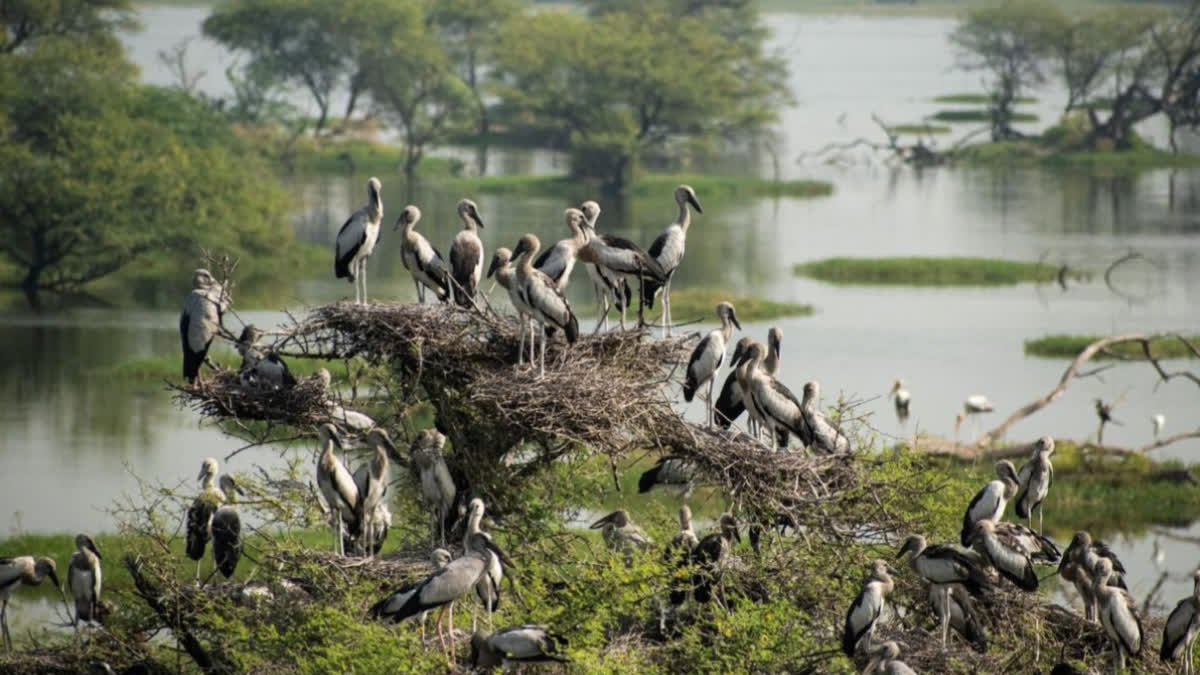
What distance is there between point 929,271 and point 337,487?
39424 millimetres

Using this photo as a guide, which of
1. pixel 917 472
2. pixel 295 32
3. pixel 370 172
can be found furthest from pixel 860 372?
pixel 295 32

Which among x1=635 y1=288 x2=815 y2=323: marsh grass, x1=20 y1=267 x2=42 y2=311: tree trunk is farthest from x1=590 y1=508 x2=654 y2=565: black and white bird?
x1=20 y1=267 x2=42 y2=311: tree trunk

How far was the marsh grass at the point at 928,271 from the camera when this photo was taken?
53469mm

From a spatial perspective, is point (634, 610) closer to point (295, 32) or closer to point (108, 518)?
point (108, 518)

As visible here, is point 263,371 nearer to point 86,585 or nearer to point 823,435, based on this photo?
point 86,585

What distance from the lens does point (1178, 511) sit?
28047 millimetres

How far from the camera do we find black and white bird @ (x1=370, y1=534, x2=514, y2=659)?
14.9m

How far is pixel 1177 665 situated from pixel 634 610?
463cm

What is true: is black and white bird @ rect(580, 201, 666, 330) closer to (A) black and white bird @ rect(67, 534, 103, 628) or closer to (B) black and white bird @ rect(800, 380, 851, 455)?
(B) black and white bird @ rect(800, 380, 851, 455)

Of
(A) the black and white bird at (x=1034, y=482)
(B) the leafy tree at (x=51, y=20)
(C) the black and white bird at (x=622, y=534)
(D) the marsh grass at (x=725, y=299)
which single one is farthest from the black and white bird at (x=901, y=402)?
(B) the leafy tree at (x=51, y=20)

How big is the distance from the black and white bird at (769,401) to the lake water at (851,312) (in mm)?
1682

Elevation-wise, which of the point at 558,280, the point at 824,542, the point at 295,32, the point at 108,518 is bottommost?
the point at 108,518

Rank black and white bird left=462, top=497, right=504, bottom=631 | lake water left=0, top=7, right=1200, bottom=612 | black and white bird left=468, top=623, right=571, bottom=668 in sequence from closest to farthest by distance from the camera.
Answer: black and white bird left=468, top=623, right=571, bottom=668, black and white bird left=462, top=497, right=504, bottom=631, lake water left=0, top=7, right=1200, bottom=612

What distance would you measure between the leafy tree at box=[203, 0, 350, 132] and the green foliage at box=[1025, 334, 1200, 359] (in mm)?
46234
